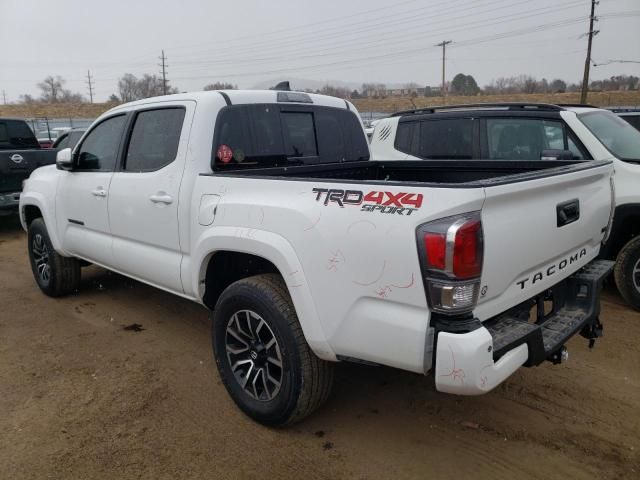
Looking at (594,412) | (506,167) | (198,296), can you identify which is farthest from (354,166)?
(594,412)

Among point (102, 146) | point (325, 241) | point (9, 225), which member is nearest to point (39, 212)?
point (102, 146)

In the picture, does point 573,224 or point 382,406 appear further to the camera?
point 382,406

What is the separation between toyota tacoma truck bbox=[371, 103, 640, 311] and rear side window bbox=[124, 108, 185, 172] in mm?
3067

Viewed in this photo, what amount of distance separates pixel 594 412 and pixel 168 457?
8.28 ft

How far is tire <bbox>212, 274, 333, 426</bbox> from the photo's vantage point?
2707mm

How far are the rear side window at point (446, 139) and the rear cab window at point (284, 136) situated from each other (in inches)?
78.8

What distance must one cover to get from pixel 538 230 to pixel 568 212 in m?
0.37

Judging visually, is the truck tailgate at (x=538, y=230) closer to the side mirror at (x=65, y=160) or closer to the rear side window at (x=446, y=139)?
the rear side window at (x=446, y=139)

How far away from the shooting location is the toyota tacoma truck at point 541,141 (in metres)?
4.80

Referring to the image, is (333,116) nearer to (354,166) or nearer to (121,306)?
(354,166)

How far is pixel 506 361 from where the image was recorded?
2.26m

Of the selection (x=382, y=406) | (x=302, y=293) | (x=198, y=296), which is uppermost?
(x=302, y=293)

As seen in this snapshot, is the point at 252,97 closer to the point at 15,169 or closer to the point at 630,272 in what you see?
the point at 630,272

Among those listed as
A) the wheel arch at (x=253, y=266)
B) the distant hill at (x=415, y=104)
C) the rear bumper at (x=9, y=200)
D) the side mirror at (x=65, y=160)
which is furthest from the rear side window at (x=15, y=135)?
the distant hill at (x=415, y=104)
